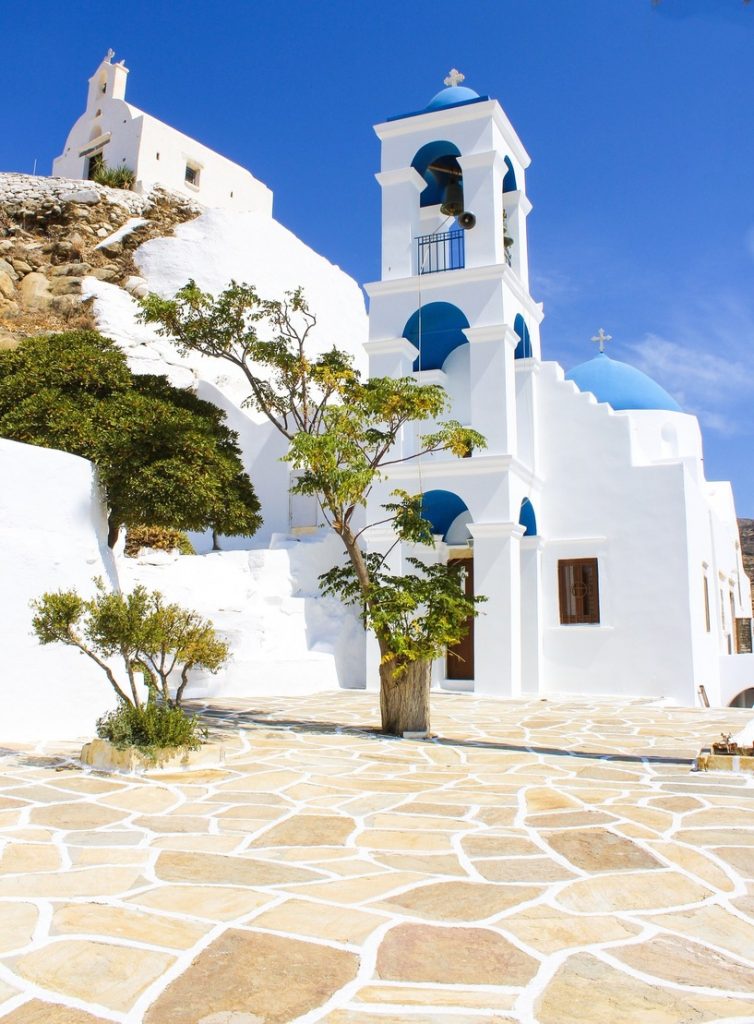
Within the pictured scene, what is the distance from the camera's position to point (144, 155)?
35.2 m

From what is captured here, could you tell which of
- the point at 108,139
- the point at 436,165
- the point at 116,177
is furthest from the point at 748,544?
the point at 108,139

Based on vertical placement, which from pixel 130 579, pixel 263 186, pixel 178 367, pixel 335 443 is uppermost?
pixel 263 186

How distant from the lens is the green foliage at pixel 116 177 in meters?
33.3

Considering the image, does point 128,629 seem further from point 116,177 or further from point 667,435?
point 116,177

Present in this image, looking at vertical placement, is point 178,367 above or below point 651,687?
above

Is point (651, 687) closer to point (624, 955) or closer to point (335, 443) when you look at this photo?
point (335, 443)

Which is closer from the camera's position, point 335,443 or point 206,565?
point 335,443

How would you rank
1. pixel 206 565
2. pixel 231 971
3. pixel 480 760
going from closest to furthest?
1. pixel 231 971
2. pixel 480 760
3. pixel 206 565

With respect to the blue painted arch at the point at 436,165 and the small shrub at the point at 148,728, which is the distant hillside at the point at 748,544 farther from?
the small shrub at the point at 148,728

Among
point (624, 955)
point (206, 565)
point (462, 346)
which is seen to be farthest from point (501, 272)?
point (624, 955)

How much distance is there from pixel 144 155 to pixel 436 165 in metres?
22.4

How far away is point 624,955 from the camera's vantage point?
319cm

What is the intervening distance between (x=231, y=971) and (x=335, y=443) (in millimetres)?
6458

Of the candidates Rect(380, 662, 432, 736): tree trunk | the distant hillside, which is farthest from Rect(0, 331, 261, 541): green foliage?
the distant hillside
